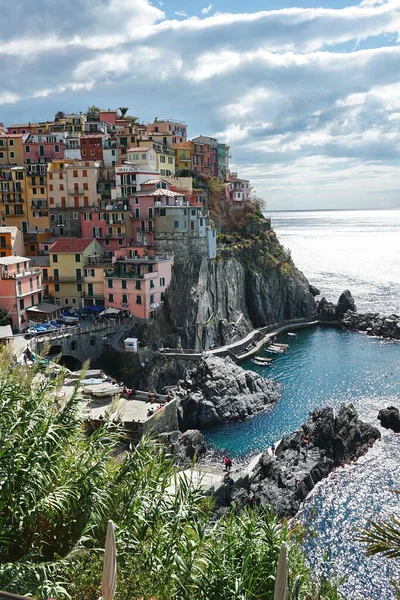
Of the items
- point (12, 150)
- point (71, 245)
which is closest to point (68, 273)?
point (71, 245)

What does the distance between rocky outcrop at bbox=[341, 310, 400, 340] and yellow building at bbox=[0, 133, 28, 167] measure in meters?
57.2

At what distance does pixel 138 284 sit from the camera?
6053 centimetres

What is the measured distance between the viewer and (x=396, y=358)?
7138 cm

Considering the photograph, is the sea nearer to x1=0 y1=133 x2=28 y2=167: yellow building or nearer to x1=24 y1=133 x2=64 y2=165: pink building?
x1=24 y1=133 x2=64 y2=165: pink building

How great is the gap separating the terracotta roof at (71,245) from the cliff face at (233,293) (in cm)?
1117

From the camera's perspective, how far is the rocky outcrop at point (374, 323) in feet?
276

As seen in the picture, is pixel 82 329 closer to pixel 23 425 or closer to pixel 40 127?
pixel 23 425

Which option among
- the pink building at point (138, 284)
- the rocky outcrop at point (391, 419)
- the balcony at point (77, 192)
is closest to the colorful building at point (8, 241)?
the balcony at point (77, 192)

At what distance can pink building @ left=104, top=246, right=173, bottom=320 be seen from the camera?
200 ft

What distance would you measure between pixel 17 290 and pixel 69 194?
2362cm

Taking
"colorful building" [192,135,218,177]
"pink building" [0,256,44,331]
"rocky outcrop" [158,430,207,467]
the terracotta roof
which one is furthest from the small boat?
"colorful building" [192,135,218,177]

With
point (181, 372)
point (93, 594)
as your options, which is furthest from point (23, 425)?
point (181, 372)

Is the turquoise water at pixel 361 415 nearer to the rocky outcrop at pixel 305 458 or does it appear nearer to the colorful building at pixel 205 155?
the rocky outcrop at pixel 305 458

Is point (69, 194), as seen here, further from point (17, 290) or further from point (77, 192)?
point (17, 290)
